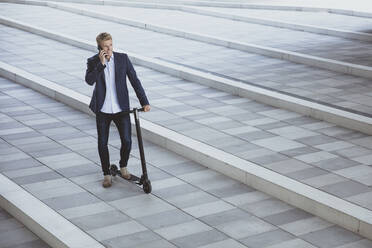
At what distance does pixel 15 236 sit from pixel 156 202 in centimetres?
159

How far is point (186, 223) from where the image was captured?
23.1ft

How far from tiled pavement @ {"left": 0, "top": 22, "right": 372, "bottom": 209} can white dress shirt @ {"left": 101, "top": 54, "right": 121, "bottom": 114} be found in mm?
1948

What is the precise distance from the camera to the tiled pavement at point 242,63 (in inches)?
482

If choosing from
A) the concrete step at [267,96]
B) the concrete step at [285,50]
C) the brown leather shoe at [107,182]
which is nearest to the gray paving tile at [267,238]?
the brown leather shoe at [107,182]

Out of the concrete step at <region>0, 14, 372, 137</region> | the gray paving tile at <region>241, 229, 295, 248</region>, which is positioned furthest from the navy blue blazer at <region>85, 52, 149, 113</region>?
the concrete step at <region>0, 14, 372, 137</region>

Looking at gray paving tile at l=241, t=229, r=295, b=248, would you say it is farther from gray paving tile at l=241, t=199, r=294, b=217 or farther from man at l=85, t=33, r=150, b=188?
man at l=85, t=33, r=150, b=188

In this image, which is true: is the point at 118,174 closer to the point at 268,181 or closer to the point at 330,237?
the point at 268,181

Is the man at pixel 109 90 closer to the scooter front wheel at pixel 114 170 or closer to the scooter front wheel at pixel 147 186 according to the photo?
the scooter front wheel at pixel 114 170

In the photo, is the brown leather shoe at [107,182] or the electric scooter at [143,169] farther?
the brown leather shoe at [107,182]

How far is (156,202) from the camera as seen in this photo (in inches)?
299

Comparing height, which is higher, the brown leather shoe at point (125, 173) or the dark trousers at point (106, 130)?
the dark trousers at point (106, 130)

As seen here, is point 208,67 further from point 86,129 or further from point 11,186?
point 11,186

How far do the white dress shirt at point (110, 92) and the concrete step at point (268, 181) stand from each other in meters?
1.56

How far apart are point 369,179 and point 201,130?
2.93 meters
